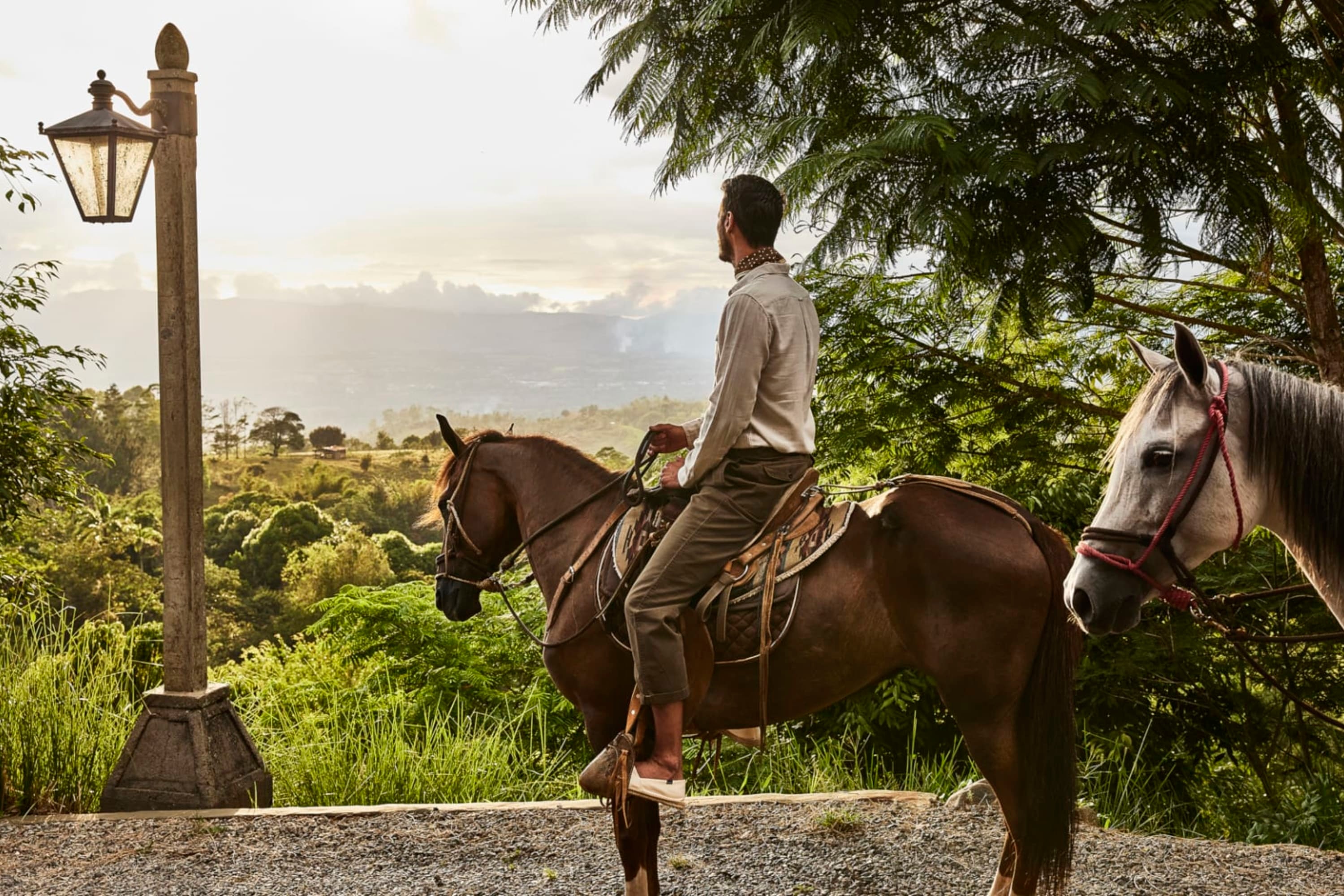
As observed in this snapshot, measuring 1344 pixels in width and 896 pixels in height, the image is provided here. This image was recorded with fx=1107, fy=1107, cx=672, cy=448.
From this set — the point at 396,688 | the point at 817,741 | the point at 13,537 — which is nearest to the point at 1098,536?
the point at 817,741

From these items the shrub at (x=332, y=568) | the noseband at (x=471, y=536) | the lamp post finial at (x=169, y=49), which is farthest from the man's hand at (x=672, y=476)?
the shrub at (x=332, y=568)

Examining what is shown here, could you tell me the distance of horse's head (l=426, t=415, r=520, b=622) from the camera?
365 cm

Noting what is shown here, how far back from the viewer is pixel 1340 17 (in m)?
4.36

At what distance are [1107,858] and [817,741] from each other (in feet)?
6.12

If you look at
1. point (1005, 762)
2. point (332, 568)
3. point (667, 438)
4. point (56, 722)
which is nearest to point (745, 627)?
point (667, 438)

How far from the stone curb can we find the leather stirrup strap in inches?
58.9

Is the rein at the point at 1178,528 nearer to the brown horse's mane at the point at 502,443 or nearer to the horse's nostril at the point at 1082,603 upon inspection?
the horse's nostril at the point at 1082,603

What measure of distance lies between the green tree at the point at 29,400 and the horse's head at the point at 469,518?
9.29ft

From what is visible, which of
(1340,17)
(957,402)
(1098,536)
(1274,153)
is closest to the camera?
(1098,536)

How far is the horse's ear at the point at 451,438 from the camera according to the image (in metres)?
3.38

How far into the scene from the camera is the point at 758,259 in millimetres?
3037

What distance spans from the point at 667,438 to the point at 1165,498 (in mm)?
1472

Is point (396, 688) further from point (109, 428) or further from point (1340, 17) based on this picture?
point (109, 428)

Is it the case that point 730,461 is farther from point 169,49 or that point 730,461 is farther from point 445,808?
point 169,49
